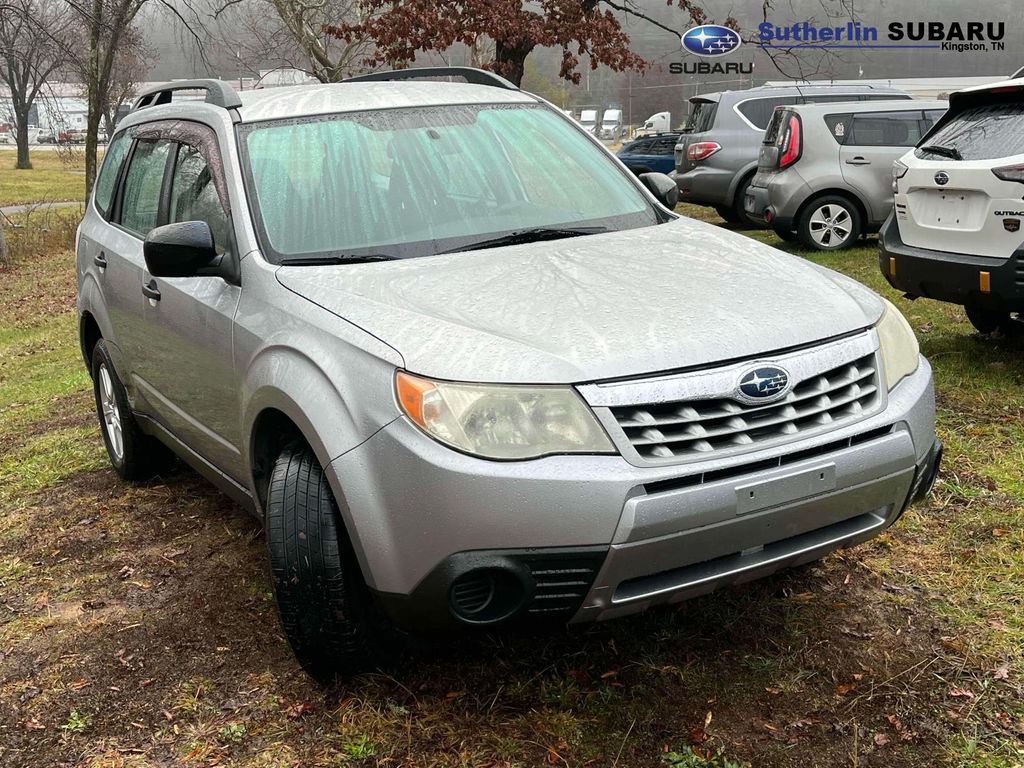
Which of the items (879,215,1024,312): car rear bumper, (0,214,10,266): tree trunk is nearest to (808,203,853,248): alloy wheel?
(879,215,1024,312): car rear bumper

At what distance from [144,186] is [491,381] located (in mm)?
2695

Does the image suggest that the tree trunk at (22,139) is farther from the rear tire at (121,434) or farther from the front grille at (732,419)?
the front grille at (732,419)

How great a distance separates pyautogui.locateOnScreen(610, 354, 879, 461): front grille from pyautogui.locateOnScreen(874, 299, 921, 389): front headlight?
194 millimetres

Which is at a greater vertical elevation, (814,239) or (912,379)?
(912,379)

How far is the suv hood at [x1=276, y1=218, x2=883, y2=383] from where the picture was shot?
2721mm

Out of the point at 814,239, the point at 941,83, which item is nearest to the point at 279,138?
the point at 814,239

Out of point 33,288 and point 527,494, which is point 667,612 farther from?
point 33,288

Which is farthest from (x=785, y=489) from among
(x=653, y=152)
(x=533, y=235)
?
(x=653, y=152)

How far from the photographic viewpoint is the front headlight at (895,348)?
3.08 meters

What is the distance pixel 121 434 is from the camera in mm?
5191

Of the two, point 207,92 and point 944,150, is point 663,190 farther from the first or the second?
point 944,150

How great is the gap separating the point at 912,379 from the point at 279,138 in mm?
2258

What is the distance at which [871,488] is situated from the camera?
115 inches

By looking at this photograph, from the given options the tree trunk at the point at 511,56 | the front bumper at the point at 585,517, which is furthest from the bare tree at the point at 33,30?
the front bumper at the point at 585,517
